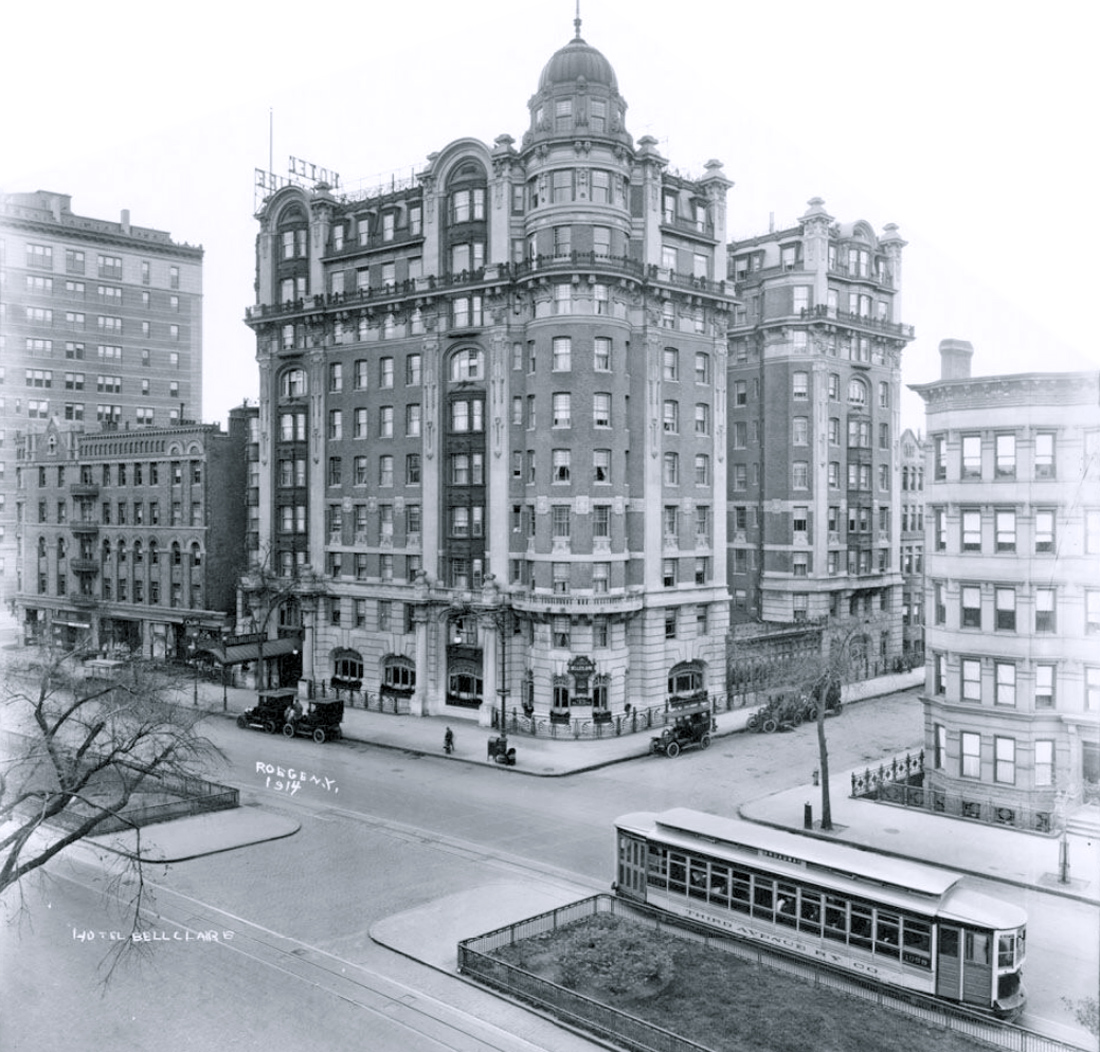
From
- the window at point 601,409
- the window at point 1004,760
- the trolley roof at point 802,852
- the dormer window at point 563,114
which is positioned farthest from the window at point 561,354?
the trolley roof at point 802,852

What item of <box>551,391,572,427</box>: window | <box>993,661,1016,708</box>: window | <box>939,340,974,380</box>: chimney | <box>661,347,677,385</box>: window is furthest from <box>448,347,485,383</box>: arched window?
<box>993,661,1016,708</box>: window

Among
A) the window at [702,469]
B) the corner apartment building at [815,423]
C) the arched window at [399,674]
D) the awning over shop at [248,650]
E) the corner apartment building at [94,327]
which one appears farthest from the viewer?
the corner apartment building at [94,327]

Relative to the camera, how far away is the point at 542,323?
49.5 metres

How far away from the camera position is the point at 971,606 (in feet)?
111

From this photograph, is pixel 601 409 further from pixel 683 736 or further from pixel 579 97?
pixel 683 736

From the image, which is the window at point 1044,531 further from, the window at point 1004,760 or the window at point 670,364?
the window at point 670,364

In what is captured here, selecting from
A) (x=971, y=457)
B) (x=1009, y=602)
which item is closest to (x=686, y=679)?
(x=1009, y=602)

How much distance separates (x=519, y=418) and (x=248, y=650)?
68.4ft

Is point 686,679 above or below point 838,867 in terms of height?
below

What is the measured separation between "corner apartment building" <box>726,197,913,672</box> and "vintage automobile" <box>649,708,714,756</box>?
1785cm

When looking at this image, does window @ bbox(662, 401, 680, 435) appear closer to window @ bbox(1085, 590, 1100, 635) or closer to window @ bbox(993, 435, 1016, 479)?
window @ bbox(993, 435, 1016, 479)

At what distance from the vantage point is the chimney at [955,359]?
3625 cm

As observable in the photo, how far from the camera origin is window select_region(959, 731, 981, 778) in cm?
3369

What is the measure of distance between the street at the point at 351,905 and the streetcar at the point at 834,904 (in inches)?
76.1
